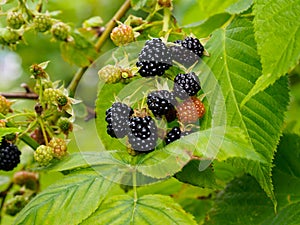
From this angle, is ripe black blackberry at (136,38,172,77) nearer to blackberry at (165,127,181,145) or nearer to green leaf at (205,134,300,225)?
blackberry at (165,127,181,145)

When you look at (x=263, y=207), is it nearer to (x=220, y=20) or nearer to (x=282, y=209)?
(x=282, y=209)

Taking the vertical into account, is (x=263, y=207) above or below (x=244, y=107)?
below

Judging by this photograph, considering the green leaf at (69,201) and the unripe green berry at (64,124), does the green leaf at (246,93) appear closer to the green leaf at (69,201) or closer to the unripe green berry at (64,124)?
the green leaf at (69,201)

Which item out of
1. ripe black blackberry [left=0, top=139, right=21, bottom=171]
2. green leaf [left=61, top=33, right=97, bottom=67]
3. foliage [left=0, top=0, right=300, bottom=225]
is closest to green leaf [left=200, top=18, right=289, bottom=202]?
foliage [left=0, top=0, right=300, bottom=225]

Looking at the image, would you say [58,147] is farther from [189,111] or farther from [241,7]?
[241,7]

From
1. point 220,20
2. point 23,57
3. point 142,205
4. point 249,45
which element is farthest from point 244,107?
point 23,57

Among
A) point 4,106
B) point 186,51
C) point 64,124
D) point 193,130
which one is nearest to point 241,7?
point 186,51

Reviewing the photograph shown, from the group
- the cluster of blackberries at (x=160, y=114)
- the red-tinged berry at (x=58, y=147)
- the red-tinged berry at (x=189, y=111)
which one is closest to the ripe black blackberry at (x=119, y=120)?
the cluster of blackberries at (x=160, y=114)
